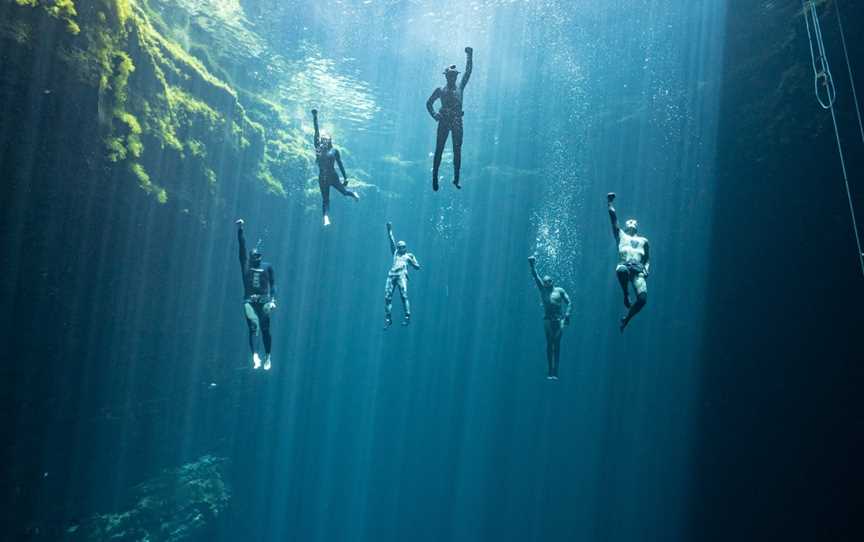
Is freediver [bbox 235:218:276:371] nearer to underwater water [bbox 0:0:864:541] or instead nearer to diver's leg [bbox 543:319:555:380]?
underwater water [bbox 0:0:864:541]

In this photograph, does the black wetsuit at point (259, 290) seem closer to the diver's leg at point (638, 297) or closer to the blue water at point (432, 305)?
the blue water at point (432, 305)

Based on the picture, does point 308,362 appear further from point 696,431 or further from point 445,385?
point 696,431

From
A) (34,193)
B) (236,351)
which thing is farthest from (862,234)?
(236,351)

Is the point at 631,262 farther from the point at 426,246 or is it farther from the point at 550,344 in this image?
the point at 426,246

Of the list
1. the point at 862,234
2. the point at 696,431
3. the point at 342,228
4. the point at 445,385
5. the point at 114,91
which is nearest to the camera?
the point at 114,91

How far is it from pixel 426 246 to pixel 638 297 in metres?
36.9

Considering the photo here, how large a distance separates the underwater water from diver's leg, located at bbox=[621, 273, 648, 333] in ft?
42.7

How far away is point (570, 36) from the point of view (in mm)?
25078

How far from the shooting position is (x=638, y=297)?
9.52 metres

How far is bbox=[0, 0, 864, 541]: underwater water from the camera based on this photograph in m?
15.3

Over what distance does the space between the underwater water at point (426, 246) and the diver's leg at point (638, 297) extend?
13020mm

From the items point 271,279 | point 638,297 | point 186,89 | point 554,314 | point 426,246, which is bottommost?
point 554,314

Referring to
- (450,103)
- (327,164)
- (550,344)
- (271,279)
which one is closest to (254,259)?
(271,279)

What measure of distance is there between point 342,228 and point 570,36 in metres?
19.9
